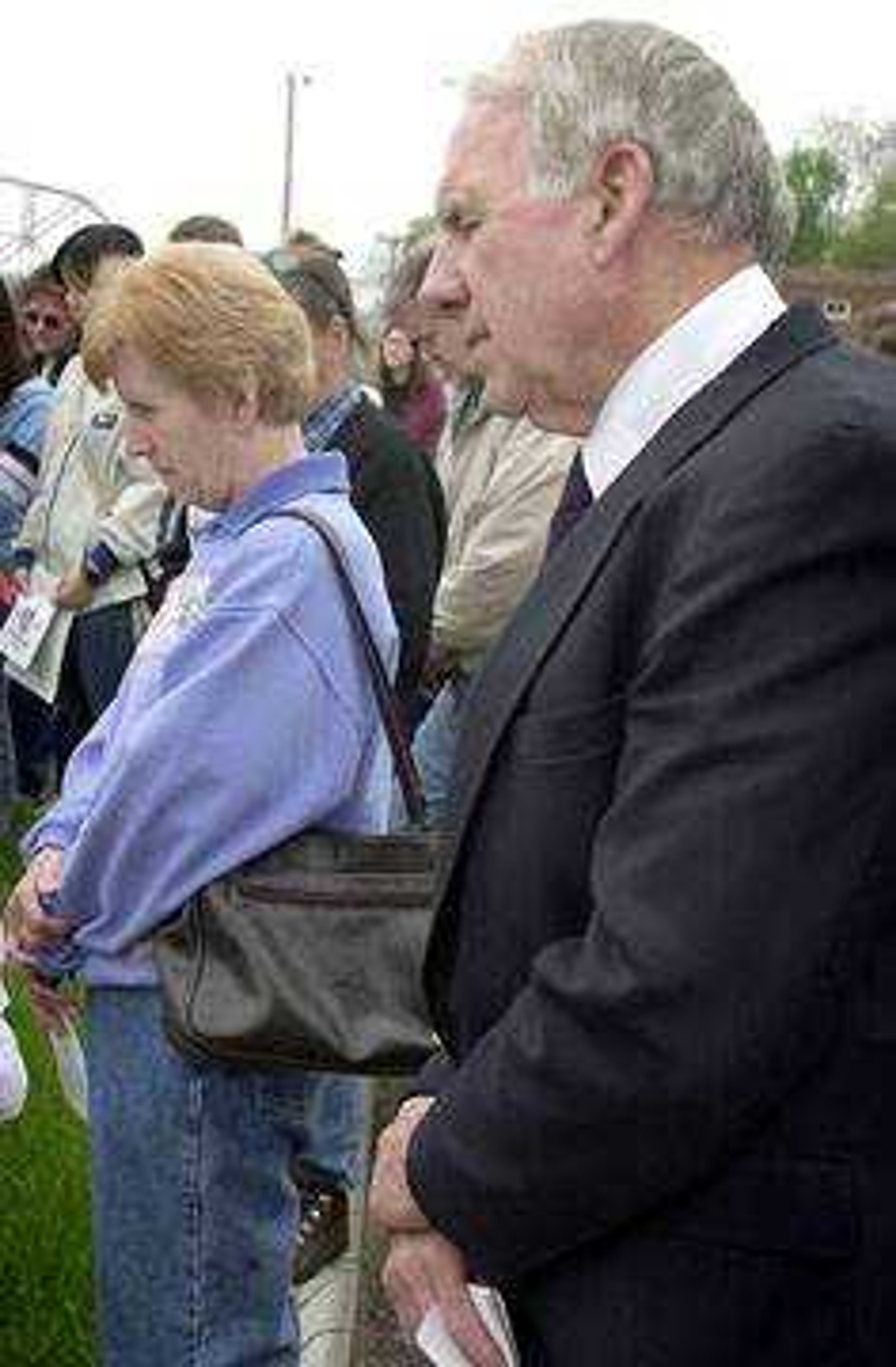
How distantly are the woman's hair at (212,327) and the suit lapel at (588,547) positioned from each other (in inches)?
35.4

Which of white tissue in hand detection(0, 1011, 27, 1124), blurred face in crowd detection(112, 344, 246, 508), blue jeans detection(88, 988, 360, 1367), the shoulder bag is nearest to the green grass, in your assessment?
blue jeans detection(88, 988, 360, 1367)

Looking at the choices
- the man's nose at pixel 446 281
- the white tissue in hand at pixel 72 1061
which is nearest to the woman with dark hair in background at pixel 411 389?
the white tissue in hand at pixel 72 1061

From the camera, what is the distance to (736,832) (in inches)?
59.8

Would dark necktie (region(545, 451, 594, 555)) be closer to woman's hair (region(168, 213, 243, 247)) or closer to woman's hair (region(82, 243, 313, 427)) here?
woman's hair (region(82, 243, 313, 427))

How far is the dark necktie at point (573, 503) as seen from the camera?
187cm

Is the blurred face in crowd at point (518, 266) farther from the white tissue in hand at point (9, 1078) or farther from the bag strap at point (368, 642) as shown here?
the white tissue in hand at point (9, 1078)

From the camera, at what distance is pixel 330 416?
4.39m

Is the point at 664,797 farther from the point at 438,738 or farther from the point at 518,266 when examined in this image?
the point at 438,738

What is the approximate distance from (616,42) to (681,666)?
0.57m

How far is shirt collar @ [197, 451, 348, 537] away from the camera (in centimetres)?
259

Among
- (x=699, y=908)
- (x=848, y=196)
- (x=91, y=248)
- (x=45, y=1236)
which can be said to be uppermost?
(x=699, y=908)

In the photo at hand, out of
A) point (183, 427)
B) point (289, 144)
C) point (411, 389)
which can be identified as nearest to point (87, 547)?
point (411, 389)

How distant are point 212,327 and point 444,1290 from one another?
1.26 m

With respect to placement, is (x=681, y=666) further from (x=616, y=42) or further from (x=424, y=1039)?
(x=424, y=1039)
